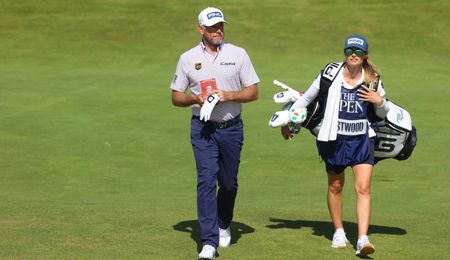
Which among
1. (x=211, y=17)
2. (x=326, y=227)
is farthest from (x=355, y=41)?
(x=326, y=227)

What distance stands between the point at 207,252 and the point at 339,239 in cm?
142

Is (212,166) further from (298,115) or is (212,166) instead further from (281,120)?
(298,115)

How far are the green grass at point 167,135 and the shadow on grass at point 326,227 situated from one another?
0.10 feet

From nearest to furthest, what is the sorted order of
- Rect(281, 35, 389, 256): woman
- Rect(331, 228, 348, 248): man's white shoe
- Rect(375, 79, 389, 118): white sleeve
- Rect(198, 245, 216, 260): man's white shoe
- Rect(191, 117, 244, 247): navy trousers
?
→ Rect(198, 245, 216, 260): man's white shoe
Rect(191, 117, 244, 247): navy trousers
Rect(281, 35, 389, 256): woman
Rect(375, 79, 389, 118): white sleeve
Rect(331, 228, 348, 248): man's white shoe

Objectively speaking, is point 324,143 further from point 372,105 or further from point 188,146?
point 188,146

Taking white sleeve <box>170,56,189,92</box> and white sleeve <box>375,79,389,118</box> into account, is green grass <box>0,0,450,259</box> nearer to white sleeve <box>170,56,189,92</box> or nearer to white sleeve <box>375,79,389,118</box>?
white sleeve <box>375,79,389,118</box>

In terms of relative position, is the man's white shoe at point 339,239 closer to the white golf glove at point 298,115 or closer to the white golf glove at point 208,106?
the white golf glove at point 298,115

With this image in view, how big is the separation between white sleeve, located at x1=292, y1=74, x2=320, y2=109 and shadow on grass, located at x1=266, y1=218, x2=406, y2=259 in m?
1.40

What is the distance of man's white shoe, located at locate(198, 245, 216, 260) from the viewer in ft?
31.2

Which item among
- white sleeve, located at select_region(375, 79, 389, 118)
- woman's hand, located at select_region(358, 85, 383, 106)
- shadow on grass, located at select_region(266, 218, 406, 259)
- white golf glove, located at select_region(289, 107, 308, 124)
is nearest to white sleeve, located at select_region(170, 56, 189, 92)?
white golf glove, located at select_region(289, 107, 308, 124)

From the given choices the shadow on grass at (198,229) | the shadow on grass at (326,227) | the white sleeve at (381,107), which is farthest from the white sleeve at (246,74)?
the shadow on grass at (326,227)

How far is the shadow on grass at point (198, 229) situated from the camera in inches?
417

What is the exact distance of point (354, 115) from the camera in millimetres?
10000

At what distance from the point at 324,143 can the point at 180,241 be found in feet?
5.38
